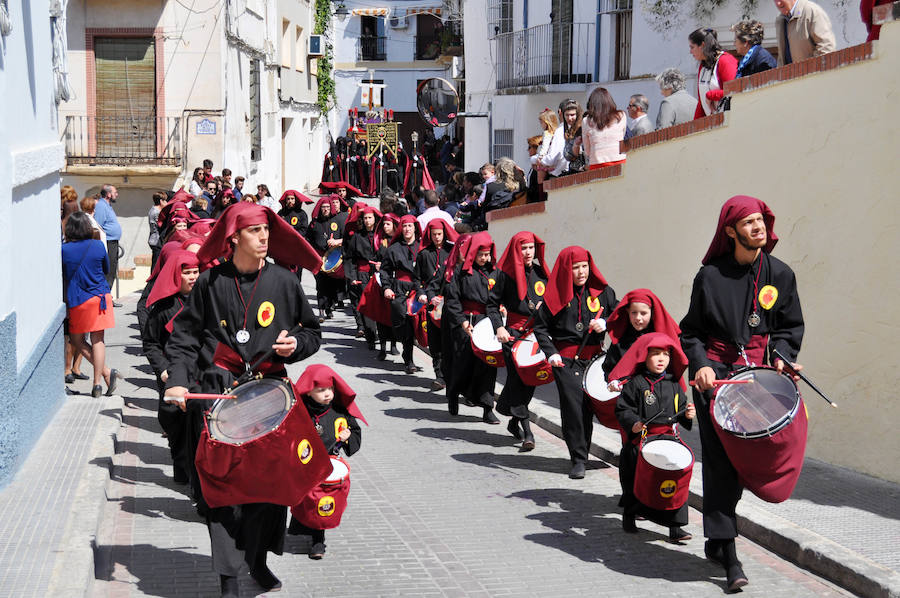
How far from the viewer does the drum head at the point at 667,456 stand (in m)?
7.28

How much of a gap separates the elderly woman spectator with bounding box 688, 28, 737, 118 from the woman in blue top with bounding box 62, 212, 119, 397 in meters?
6.22

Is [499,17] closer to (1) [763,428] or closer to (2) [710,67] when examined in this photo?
(2) [710,67]

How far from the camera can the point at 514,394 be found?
1030 cm

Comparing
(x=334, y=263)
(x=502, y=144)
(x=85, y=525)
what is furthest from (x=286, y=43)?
(x=85, y=525)

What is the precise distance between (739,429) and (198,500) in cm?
303

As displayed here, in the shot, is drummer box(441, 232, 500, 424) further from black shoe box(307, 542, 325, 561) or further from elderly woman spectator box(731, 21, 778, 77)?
black shoe box(307, 542, 325, 561)

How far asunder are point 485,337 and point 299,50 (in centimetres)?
3154

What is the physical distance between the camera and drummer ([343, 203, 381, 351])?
1616 centimetres

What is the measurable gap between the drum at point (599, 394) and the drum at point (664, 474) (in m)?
1.20

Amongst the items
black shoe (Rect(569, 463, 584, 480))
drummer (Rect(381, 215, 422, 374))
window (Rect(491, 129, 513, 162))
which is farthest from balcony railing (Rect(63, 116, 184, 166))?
black shoe (Rect(569, 463, 584, 480))

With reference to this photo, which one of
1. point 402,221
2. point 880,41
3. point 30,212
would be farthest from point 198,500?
point 402,221

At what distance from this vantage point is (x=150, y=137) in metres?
25.3

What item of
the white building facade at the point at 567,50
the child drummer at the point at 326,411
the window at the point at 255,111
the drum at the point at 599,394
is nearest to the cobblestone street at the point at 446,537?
the child drummer at the point at 326,411

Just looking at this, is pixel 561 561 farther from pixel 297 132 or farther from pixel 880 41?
pixel 297 132
